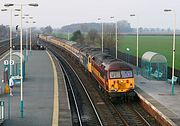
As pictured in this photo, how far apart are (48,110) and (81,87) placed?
13.8m

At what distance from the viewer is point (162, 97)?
27562mm

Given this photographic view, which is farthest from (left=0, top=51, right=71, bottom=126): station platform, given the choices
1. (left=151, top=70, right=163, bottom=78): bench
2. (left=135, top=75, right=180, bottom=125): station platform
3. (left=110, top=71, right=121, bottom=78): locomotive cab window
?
(left=151, top=70, right=163, bottom=78): bench

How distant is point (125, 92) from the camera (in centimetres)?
2750

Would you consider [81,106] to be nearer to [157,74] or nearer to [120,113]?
[120,113]

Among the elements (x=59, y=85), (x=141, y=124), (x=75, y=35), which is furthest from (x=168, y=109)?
(x=75, y=35)

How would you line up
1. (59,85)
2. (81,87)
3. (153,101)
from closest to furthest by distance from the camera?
(153,101) → (59,85) → (81,87)

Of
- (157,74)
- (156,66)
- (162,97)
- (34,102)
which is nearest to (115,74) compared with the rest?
(162,97)

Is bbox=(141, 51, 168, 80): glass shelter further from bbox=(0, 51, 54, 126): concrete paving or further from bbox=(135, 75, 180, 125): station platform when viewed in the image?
bbox=(0, 51, 54, 126): concrete paving

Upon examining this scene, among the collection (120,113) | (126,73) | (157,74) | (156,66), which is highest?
(126,73)

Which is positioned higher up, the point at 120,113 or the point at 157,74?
the point at 157,74

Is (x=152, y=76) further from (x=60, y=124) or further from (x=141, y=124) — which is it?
(x=60, y=124)

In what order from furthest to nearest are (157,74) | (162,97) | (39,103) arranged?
1. (157,74)
2. (162,97)
3. (39,103)

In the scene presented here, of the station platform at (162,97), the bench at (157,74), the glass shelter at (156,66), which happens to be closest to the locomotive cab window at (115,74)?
the station platform at (162,97)

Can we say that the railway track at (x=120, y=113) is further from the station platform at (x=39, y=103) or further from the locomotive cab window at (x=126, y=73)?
the station platform at (x=39, y=103)
